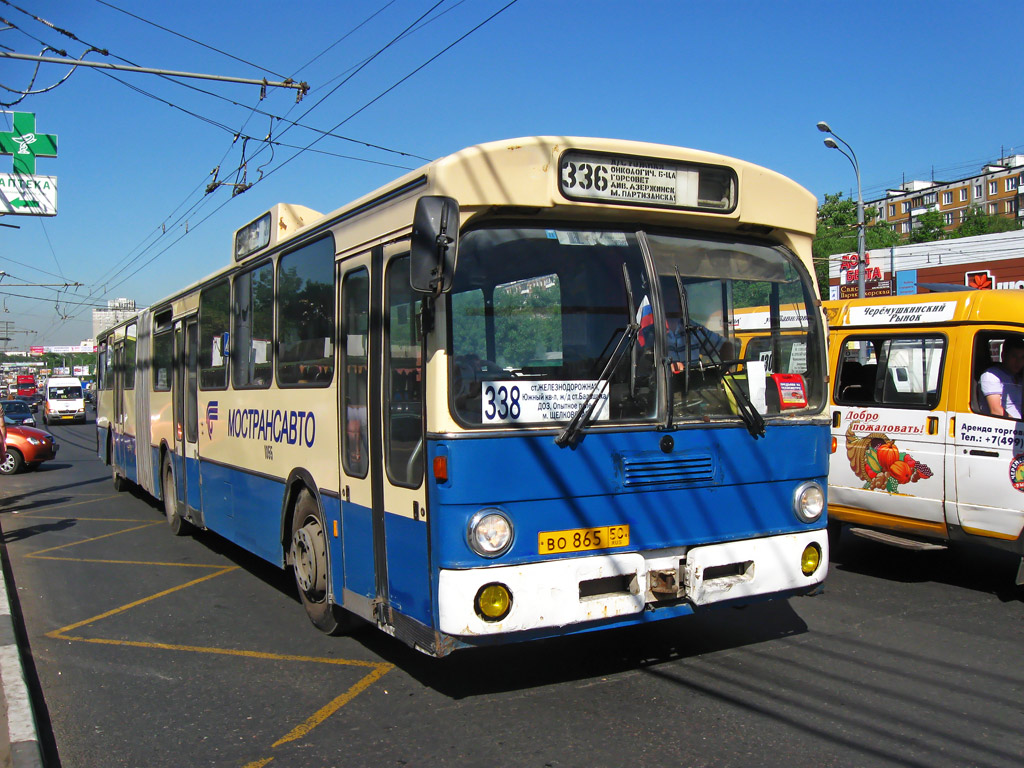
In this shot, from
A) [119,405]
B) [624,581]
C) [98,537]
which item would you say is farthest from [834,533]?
[119,405]

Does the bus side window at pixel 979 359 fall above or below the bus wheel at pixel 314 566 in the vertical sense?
above

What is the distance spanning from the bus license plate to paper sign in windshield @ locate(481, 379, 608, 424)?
585 millimetres

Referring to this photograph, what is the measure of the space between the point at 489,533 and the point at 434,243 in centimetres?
146

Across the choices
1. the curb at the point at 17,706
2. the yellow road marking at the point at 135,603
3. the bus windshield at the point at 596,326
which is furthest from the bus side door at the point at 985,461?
the yellow road marking at the point at 135,603

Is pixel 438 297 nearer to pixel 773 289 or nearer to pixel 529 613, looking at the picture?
pixel 529 613

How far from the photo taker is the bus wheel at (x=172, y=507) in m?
11.0

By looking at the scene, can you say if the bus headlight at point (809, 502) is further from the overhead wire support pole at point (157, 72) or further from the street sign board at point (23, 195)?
the street sign board at point (23, 195)

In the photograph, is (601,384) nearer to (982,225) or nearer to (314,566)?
(314,566)

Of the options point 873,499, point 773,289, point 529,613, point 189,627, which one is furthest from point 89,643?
point 873,499

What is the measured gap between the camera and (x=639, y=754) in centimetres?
415

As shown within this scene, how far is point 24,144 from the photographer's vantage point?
19.0 meters

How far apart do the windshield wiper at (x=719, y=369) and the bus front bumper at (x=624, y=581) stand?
685 millimetres

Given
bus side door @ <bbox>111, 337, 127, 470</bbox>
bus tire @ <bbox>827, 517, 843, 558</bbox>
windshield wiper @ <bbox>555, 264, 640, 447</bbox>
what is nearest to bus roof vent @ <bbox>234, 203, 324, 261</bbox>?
windshield wiper @ <bbox>555, 264, 640, 447</bbox>

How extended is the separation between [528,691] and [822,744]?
163 cm
